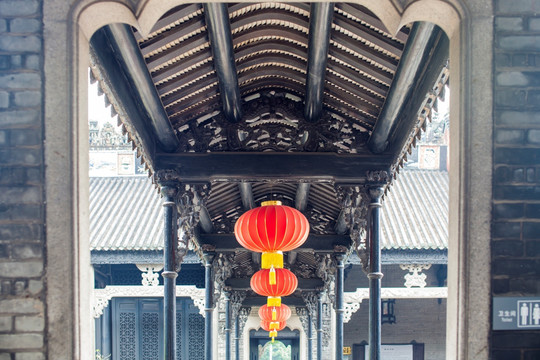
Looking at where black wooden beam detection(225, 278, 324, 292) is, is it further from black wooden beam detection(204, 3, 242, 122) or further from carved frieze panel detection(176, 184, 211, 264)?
black wooden beam detection(204, 3, 242, 122)

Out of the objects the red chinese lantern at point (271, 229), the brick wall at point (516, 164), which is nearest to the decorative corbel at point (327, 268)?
the red chinese lantern at point (271, 229)

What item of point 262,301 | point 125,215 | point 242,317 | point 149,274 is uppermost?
point 125,215

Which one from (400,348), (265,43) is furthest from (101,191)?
(265,43)

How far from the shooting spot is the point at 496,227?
2.92 m

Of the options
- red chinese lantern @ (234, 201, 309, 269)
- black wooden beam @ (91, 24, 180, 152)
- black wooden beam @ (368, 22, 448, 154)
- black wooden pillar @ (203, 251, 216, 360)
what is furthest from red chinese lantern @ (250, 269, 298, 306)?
black wooden beam @ (91, 24, 180, 152)

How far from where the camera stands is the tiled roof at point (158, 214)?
13.4 m

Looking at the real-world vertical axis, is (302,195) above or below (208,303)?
above

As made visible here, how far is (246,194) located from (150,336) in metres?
7.36

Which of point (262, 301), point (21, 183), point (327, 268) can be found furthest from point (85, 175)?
point (262, 301)

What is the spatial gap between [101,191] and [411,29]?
1338 cm

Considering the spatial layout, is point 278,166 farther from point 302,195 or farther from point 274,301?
point 274,301

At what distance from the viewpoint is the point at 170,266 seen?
570cm

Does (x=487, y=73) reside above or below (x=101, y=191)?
above

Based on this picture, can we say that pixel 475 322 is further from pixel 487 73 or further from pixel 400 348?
pixel 400 348
